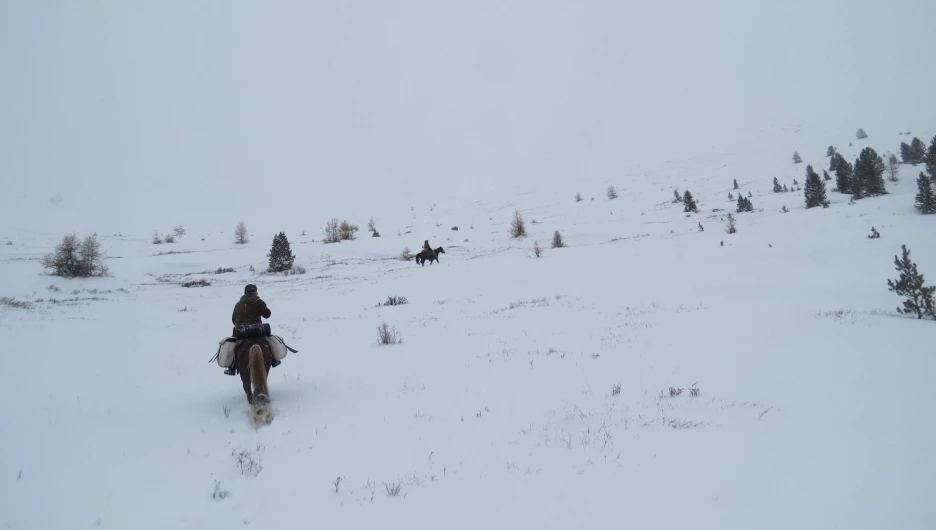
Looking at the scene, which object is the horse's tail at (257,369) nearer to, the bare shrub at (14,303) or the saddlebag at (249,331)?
→ the saddlebag at (249,331)

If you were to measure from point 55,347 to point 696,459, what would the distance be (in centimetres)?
1324

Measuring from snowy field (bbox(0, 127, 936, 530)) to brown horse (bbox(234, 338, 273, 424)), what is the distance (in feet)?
1.06

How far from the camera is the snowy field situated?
3.44 metres

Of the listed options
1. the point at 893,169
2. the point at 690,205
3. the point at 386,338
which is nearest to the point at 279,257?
the point at 386,338

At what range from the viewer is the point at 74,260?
2038 centimetres

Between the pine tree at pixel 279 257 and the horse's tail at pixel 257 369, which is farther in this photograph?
the pine tree at pixel 279 257

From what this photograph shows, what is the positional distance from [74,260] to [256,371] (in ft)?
72.3

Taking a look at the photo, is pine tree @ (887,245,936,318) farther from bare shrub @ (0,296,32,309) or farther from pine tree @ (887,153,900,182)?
bare shrub @ (0,296,32,309)

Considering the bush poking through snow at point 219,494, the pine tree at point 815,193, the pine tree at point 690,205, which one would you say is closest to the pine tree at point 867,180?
the pine tree at point 815,193

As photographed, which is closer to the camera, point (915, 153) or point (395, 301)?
point (395, 301)

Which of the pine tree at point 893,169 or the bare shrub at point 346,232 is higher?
the bare shrub at point 346,232

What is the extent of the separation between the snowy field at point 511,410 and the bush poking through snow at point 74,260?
3.28m

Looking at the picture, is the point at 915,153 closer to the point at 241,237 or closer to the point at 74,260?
the point at 241,237

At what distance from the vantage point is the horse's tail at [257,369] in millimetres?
5949
